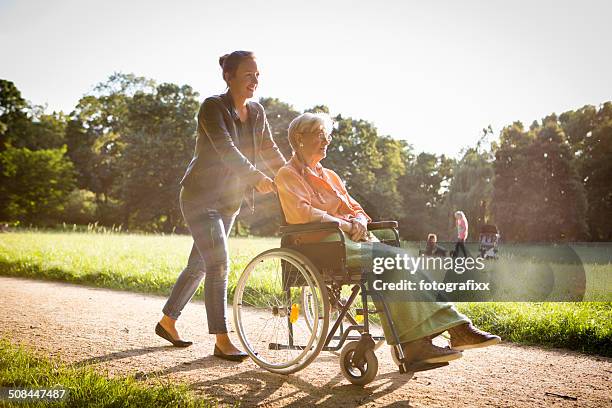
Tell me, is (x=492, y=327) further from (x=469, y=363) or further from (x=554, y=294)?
(x=554, y=294)

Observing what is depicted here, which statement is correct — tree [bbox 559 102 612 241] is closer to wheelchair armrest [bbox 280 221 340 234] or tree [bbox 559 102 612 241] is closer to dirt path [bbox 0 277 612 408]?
dirt path [bbox 0 277 612 408]

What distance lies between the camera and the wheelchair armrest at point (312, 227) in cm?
337

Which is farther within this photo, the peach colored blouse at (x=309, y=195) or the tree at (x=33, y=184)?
the tree at (x=33, y=184)

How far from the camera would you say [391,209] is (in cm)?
4050

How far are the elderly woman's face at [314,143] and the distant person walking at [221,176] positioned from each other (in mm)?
394

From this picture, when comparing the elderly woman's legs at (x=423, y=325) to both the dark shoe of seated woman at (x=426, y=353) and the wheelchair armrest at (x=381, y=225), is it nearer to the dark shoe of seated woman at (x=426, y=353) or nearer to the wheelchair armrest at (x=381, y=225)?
the dark shoe of seated woman at (x=426, y=353)

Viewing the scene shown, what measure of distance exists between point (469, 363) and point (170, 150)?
36.3 metres

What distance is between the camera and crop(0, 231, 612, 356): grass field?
485 cm

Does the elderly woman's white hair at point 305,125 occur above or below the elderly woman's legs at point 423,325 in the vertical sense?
above

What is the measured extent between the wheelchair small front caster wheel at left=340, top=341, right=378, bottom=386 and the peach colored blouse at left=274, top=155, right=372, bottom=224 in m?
0.78

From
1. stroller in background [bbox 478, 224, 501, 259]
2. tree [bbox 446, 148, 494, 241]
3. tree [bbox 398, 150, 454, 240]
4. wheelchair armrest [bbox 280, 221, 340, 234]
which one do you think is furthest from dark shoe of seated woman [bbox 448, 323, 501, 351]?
tree [bbox 398, 150, 454, 240]

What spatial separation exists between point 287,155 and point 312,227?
2958cm

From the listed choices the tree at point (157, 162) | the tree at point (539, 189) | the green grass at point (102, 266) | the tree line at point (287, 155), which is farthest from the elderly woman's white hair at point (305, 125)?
the tree at point (157, 162)

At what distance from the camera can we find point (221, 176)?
407 cm
